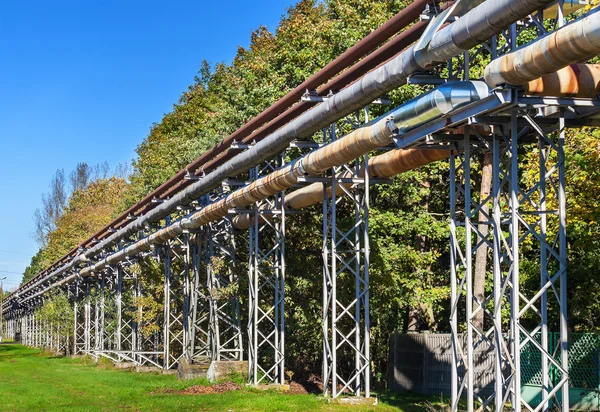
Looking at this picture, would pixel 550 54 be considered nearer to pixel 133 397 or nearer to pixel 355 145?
pixel 355 145

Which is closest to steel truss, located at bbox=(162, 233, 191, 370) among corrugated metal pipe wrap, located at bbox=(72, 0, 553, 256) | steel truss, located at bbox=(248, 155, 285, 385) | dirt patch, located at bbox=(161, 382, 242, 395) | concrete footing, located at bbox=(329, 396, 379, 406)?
steel truss, located at bbox=(248, 155, 285, 385)

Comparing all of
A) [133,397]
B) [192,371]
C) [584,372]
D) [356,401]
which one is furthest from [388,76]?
[192,371]

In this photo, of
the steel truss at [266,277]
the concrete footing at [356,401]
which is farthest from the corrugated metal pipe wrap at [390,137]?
the concrete footing at [356,401]

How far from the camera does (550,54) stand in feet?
32.3

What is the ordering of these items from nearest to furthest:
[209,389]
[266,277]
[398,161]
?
[398,161], [209,389], [266,277]

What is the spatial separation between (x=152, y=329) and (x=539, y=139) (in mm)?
26708

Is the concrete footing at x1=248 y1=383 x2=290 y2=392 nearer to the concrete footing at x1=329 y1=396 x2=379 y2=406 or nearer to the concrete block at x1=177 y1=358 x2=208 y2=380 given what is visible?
the concrete footing at x1=329 y1=396 x2=379 y2=406

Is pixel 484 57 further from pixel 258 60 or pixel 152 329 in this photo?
pixel 152 329

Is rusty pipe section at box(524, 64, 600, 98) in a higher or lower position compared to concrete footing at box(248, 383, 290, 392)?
higher

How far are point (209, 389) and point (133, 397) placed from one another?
2.06 m

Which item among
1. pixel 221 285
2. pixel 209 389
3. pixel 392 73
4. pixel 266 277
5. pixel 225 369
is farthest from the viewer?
pixel 221 285

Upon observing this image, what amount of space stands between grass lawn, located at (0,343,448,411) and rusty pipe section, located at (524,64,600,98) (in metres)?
7.05

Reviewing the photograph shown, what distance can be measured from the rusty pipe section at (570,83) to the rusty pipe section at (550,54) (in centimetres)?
55

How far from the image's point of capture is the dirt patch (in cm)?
2303
